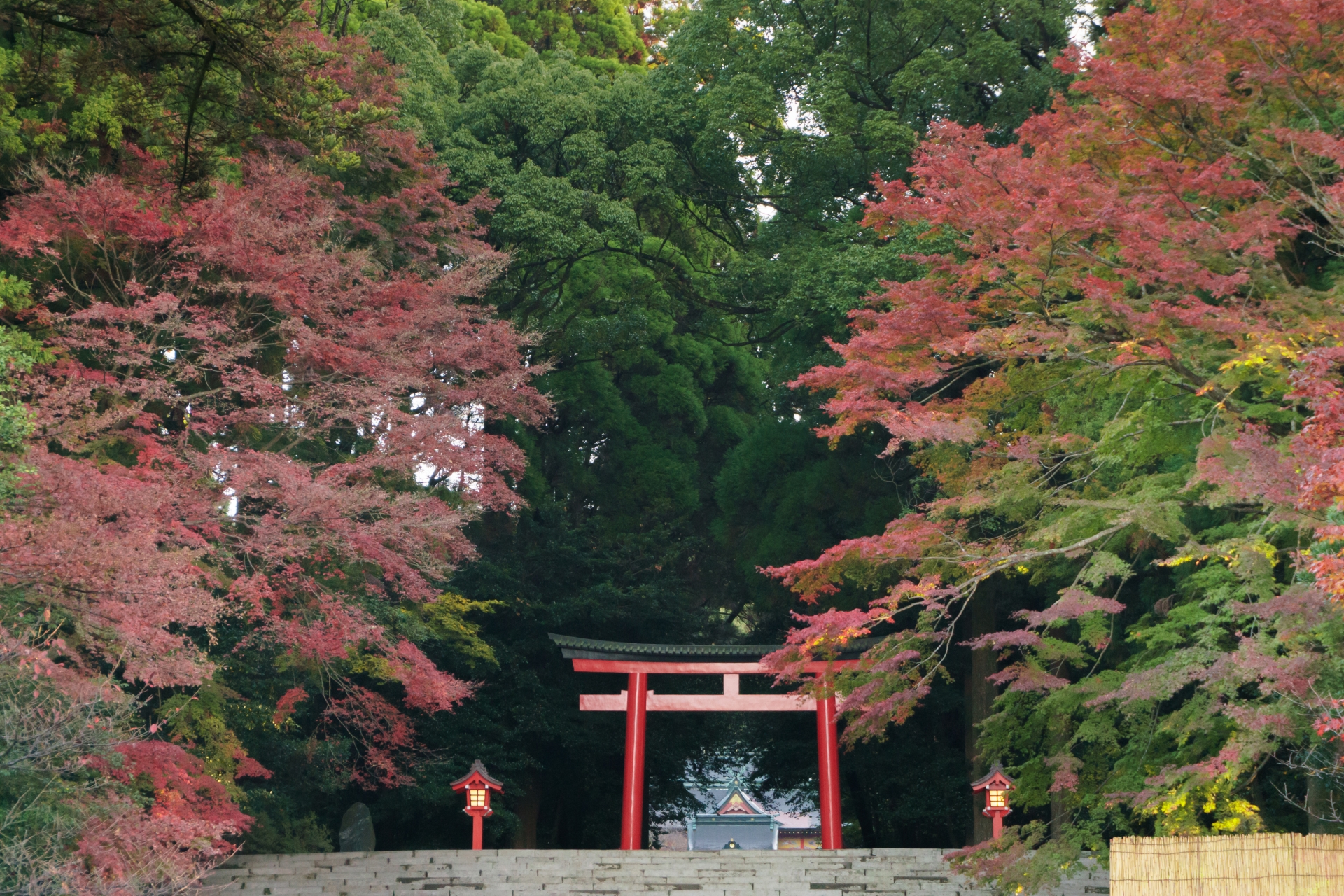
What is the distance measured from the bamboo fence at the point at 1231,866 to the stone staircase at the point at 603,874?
26.9 ft

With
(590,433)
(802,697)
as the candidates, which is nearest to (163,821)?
(802,697)

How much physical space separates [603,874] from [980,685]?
489cm

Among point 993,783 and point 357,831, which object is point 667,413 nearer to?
point 357,831

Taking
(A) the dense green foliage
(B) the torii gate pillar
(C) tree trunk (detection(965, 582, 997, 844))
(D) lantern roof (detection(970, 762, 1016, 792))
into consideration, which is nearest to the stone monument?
(A) the dense green foliage

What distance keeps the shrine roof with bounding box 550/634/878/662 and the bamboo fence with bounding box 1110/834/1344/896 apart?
10.2m

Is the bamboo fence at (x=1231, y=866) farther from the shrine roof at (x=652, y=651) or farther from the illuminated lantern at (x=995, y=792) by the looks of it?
the shrine roof at (x=652, y=651)

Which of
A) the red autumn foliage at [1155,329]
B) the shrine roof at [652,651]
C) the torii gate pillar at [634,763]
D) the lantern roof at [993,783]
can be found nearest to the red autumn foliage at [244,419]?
the shrine roof at [652,651]

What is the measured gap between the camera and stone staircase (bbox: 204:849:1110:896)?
37.5 feet

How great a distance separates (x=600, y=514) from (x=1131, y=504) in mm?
10222

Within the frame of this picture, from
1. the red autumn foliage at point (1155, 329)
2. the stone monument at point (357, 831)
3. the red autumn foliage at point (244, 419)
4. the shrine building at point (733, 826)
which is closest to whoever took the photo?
the red autumn foliage at point (1155, 329)

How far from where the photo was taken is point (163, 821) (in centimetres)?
742

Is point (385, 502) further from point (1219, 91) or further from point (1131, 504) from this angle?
point (1219, 91)

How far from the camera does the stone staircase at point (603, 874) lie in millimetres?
11430

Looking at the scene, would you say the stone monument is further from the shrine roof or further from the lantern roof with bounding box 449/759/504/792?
the shrine roof
